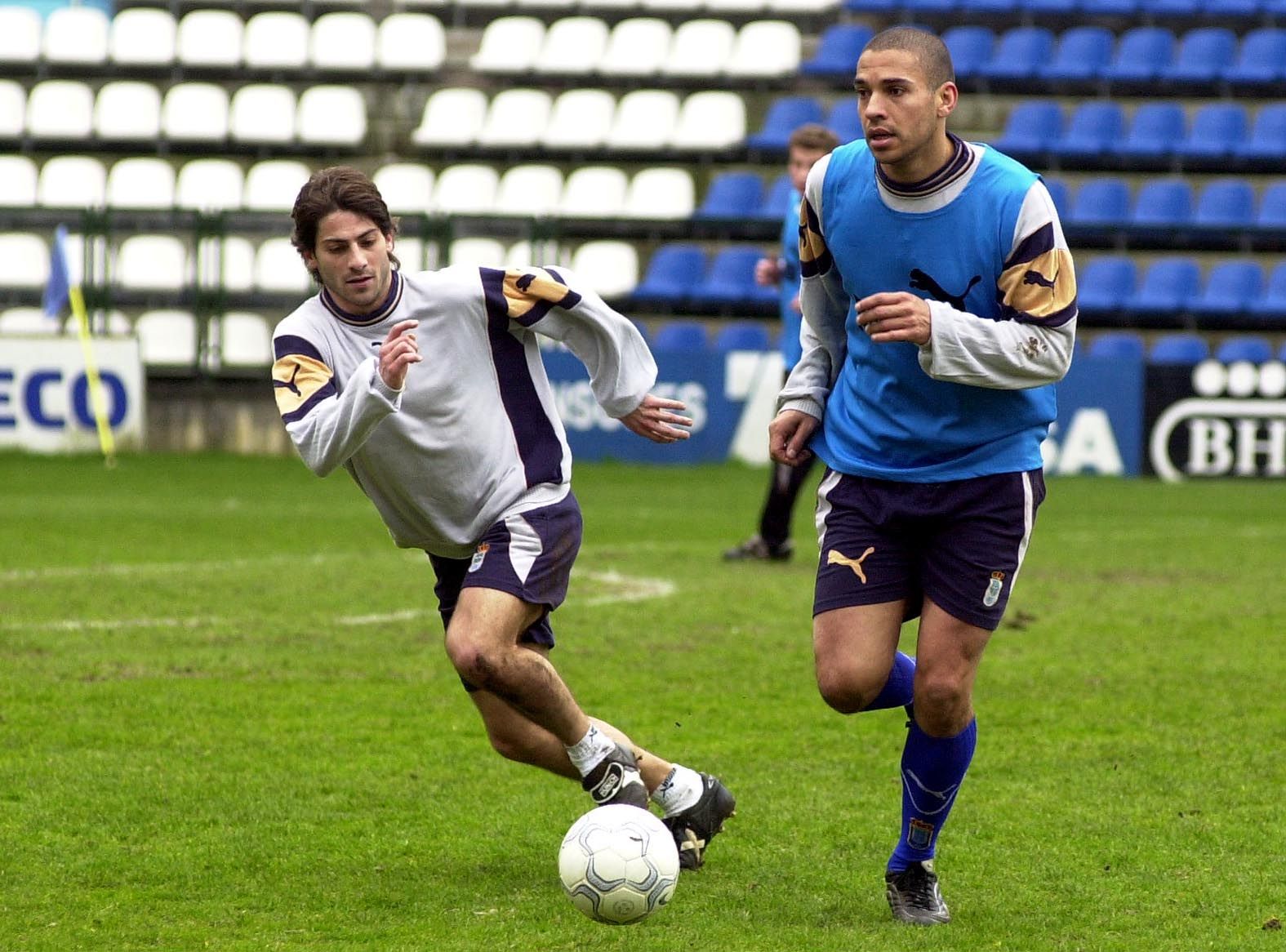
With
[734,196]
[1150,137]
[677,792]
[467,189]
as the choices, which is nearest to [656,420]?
[677,792]

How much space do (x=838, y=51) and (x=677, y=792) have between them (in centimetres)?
1830

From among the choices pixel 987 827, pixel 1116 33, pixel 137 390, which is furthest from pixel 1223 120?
pixel 987 827

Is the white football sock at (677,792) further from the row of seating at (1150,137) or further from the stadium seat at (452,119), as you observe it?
the stadium seat at (452,119)

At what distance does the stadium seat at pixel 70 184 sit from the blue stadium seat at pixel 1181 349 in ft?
39.0

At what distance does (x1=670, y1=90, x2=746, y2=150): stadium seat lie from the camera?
21.5m

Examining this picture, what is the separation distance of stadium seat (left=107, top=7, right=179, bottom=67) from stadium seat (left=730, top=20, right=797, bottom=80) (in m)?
6.76

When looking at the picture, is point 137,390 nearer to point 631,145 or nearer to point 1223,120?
point 631,145

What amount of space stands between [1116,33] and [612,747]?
19.9 meters

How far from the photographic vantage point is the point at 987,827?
202 inches

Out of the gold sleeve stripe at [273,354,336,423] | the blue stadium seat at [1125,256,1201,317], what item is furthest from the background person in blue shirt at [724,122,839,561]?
the blue stadium seat at [1125,256,1201,317]

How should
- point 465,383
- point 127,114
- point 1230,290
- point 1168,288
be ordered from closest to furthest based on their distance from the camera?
point 465,383, point 1230,290, point 1168,288, point 127,114

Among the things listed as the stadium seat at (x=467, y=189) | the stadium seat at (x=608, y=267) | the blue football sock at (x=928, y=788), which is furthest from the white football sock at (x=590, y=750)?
the stadium seat at (x=467, y=189)

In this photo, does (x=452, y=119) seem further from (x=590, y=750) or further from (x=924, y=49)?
(x=924, y=49)

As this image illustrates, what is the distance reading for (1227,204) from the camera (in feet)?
66.7
